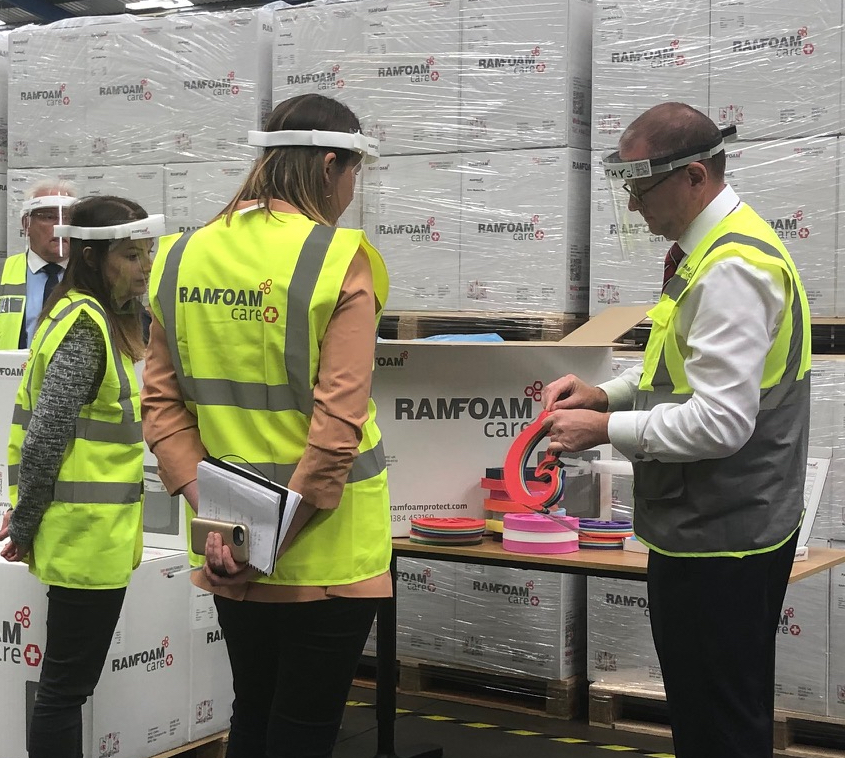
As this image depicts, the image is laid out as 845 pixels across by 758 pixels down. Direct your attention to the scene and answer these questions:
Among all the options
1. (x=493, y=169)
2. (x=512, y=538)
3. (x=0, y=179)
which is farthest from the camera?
(x=0, y=179)

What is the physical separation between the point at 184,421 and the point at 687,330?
3.26ft

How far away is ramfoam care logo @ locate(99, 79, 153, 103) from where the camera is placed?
541cm

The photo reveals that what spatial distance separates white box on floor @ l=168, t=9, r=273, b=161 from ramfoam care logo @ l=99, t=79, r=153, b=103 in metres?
0.16

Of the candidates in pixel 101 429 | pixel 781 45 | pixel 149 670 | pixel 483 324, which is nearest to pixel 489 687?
pixel 483 324

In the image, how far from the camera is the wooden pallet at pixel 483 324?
4684 millimetres

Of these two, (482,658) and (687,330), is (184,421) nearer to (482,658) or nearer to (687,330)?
(687,330)

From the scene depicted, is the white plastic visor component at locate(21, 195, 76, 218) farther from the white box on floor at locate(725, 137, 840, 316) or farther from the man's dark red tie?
the man's dark red tie

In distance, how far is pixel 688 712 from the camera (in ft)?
7.66

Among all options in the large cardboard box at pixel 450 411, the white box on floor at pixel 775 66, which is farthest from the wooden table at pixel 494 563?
the white box on floor at pixel 775 66

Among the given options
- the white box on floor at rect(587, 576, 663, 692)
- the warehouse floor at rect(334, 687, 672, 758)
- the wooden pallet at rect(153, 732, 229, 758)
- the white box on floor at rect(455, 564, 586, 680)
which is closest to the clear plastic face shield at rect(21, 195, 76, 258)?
the wooden pallet at rect(153, 732, 229, 758)

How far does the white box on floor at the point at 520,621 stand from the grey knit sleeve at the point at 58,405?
7.24ft

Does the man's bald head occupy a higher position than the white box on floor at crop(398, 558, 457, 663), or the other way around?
the man's bald head

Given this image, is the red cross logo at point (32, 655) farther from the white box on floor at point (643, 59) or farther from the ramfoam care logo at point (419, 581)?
the white box on floor at point (643, 59)

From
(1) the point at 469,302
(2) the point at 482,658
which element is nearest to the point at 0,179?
(1) the point at 469,302
